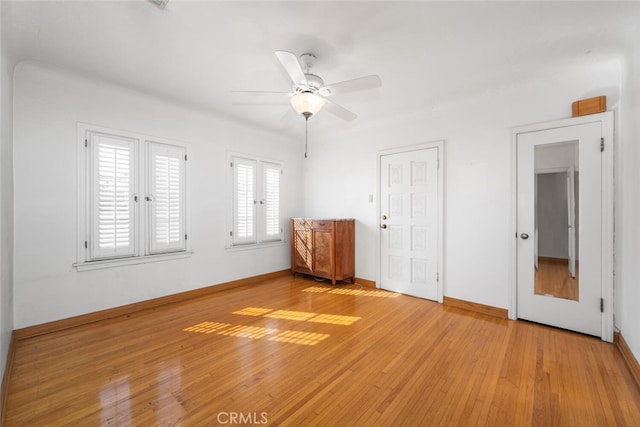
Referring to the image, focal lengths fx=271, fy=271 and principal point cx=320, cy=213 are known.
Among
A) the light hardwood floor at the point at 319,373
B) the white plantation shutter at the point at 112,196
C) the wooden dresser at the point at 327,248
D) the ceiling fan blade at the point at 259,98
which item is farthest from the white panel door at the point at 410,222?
the white plantation shutter at the point at 112,196

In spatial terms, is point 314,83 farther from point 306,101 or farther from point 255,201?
point 255,201

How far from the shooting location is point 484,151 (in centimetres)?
330

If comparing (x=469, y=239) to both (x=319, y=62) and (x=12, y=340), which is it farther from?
(x=12, y=340)

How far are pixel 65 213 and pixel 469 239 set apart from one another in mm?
4586

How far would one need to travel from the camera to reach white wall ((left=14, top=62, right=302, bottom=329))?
262 centimetres

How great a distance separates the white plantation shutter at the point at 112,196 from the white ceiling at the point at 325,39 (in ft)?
2.43

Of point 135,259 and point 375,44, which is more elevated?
point 375,44

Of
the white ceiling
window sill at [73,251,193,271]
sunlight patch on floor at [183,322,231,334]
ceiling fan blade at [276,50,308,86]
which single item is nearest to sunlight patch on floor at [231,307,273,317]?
sunlight patch on floor at [183,322,231,334]

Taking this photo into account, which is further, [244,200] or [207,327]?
[244,200]

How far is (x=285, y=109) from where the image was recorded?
3.83 metres

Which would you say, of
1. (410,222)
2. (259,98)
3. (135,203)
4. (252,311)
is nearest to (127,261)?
(135,203)

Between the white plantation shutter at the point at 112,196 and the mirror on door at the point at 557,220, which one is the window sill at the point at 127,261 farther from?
the mirror on door at the point at 557,220

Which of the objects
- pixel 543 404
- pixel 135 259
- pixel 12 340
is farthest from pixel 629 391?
pixel 12 340

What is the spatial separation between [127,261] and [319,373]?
2.68m
